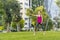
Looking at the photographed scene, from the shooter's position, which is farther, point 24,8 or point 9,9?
point 24,8

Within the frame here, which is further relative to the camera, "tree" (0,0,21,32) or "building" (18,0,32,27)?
"building" (18,0,32,27)

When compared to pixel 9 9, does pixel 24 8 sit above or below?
above

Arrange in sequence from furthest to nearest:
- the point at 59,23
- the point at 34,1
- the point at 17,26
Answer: the point at 59,23
the point at 34,1
the point at 17,26

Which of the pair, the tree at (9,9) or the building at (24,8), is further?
the building at (24,8)

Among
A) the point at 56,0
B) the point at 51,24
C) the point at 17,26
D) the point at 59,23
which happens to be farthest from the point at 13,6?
the point at 59,23

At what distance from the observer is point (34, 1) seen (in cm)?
7650

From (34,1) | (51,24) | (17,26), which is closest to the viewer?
(17,26)

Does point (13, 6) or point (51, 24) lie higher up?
point (13, 6)

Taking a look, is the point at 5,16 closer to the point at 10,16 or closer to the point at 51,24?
the point at 10,16

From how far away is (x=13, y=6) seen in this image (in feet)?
147

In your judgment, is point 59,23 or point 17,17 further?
point 59,23

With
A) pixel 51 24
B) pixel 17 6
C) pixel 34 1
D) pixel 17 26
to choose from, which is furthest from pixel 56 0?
pixel 34 1

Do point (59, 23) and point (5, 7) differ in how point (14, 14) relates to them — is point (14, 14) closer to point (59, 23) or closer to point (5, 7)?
point (5, 7)

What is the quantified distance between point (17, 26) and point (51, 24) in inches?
513
